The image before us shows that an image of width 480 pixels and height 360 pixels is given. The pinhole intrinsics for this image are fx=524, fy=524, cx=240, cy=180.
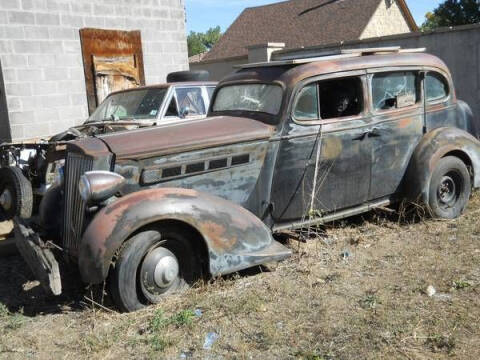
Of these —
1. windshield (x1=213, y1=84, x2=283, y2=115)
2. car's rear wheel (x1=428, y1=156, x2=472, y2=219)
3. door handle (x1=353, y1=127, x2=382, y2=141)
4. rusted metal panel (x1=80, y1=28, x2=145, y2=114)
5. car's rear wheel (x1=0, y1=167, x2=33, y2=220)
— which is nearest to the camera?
windshield (x1=213, y1=84, x2=283, y2=115)

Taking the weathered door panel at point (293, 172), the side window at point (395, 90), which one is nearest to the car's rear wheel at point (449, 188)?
the side window at point (395, 90)

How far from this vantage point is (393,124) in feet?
17.3

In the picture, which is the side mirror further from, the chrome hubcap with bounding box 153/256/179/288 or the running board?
the chrome hubcap with bounding box 153/256/179/288

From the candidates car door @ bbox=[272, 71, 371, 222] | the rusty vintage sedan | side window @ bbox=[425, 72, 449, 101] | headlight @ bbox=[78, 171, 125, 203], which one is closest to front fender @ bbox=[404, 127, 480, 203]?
the rusty vintage sedan

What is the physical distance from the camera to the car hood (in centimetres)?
412

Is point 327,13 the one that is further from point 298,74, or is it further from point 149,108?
point 298,74

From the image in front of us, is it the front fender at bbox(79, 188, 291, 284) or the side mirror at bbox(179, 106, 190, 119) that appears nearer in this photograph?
the front fender at bbox(79, 188, 291, 284)

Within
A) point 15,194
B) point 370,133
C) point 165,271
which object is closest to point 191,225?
point 165,271

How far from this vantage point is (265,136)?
458 centimetres

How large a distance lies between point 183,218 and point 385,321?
1594 millimetres

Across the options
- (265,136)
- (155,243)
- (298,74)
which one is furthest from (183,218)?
(298,74)

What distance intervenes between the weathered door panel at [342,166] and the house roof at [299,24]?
17.1 m

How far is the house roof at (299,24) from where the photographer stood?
75.8ft

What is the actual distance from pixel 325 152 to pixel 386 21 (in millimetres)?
21662
